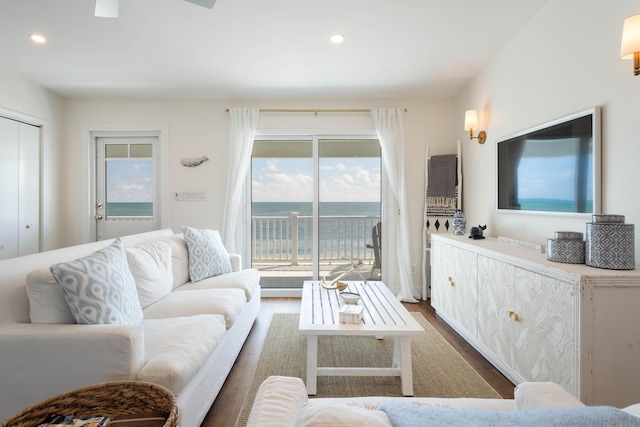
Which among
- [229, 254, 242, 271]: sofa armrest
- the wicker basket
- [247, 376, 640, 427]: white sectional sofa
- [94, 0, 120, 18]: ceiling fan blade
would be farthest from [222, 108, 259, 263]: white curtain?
[247, 376, 640, 427]: white sectional sofa

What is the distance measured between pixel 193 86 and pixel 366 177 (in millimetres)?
2294

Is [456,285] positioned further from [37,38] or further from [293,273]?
[37,38]

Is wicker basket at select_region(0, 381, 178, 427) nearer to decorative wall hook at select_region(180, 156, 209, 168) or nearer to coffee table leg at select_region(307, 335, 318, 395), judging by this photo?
coffee table leg at select_region(307, 335, 318, 395)

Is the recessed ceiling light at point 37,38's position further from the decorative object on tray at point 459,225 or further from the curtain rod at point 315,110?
the decorative object on tray at point 459,225

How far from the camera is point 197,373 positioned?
1.59 m

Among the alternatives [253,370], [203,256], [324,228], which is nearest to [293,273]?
[324,228]

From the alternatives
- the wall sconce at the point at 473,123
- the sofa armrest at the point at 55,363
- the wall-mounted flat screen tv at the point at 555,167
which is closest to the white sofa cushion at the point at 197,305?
the sofa armrest at the point at 55,363

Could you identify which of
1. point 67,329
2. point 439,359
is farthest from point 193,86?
point 439,359

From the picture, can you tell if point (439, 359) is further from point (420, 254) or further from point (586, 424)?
point (586, 424)

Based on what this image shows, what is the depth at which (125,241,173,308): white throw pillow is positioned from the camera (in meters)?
2.15

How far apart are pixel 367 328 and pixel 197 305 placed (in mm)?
1128

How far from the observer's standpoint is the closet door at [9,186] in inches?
128

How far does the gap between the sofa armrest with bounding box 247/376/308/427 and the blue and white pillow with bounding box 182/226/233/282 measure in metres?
2.15

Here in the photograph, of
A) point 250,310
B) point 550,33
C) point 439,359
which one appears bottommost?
point 439,359
